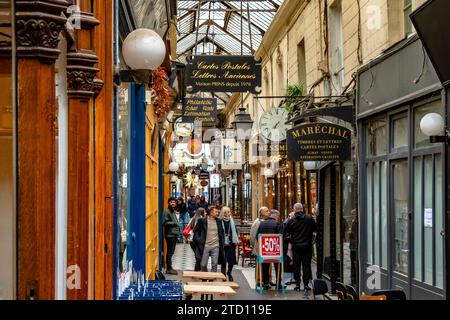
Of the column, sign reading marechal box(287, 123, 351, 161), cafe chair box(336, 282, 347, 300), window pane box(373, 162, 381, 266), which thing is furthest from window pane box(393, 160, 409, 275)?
the column

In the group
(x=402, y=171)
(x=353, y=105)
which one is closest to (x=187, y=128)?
(x=353, y=105)

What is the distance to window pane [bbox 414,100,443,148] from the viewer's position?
34.2 feet

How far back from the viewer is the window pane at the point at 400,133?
11784mm

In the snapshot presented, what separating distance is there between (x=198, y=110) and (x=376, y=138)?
7011mm

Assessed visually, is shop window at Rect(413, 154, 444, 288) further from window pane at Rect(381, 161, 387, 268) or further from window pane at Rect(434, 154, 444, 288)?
window pane at Rect(381, 161, 387, 268)

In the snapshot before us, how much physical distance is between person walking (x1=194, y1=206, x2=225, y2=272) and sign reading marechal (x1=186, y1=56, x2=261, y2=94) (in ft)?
8.38

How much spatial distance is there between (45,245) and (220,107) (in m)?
55.7

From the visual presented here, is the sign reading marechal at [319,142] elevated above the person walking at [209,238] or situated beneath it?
elevated above

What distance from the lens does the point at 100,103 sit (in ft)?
17.0

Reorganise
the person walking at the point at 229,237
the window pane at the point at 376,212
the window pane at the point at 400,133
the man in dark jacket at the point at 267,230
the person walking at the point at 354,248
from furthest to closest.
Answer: the person walking at the point at 229,237 < the man in dark jacket at the point at 267,230 < the person walking at the point at 354,248 < the window pane at the point at 376,212 < the window pane at the point at 400,133

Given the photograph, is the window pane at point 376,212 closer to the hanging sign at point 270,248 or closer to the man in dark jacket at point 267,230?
the hanging sign at point 270,248

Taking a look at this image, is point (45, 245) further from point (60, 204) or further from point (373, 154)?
point (373, 154)

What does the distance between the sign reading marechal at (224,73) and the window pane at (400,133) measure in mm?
3189

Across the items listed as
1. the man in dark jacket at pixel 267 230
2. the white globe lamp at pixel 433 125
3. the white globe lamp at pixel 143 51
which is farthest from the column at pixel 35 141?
the man in dark jacket at pixel 267 230
